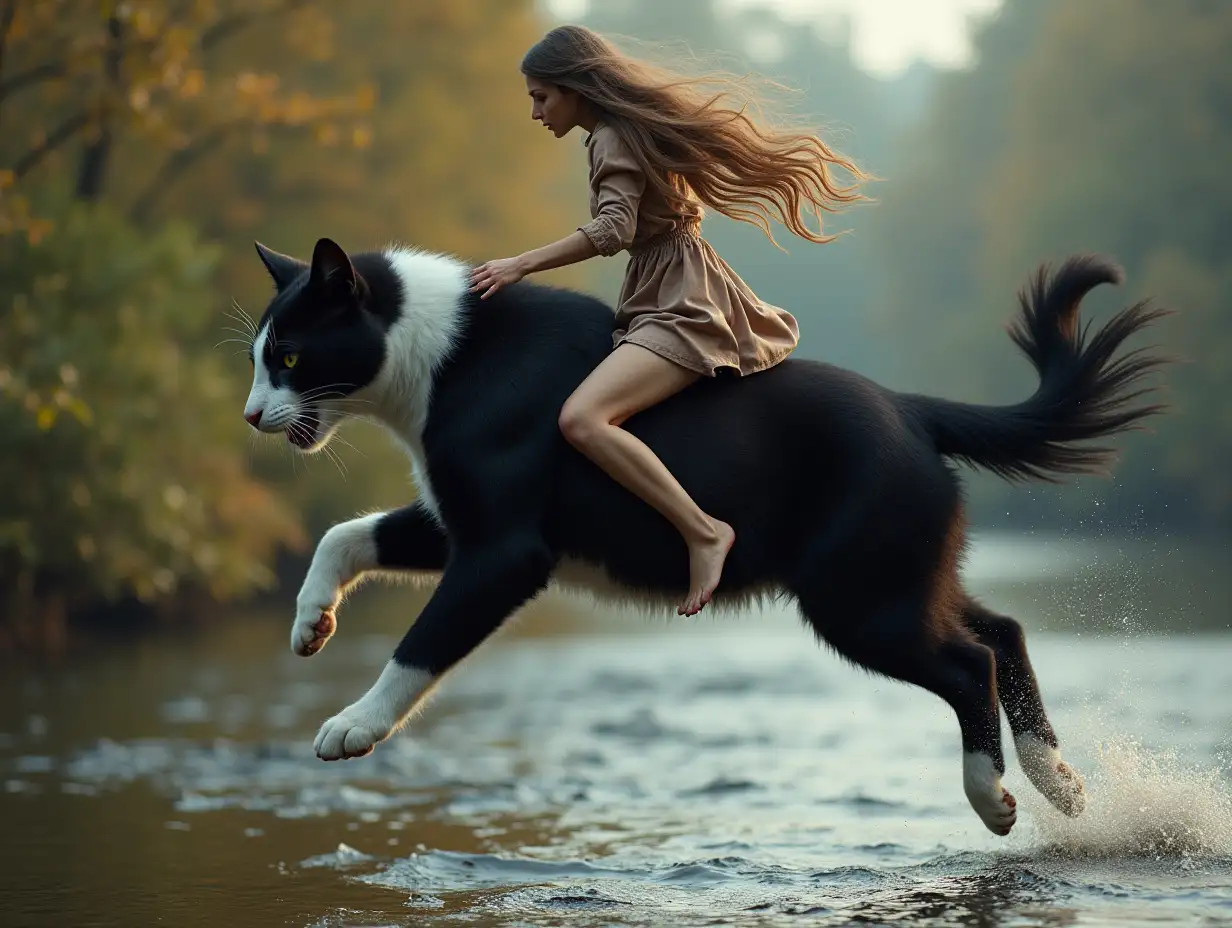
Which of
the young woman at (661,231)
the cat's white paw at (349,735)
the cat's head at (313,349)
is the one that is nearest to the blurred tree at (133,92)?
the cat's head at (313,349)

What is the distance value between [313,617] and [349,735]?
677 millimetres

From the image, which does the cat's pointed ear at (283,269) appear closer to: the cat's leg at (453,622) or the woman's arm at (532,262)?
the woman's arm at (532,262)

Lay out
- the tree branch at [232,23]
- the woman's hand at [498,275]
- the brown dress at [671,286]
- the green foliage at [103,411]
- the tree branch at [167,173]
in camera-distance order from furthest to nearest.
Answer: the tree branch at [167,173] < the tree branch at [232,23] < the green foliage at [103,411] < the woman's hand at [498,275] < the brown dress at [671,286]

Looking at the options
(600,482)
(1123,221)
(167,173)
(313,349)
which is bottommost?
(600,482)

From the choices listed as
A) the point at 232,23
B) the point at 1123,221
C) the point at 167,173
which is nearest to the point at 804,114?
the point at 232,23

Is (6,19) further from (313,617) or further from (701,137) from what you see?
(701,137)

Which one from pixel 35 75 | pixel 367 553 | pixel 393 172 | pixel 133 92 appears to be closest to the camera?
pixel 367 553

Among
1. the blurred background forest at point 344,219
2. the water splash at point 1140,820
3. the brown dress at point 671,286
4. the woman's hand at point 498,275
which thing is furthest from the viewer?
the blurred background forest at point 344,219

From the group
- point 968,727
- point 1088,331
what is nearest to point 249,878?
point 968,727

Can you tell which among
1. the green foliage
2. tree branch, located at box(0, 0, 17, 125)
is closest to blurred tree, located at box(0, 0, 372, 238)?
tree branch, located at box(0, 0, 17, 125)

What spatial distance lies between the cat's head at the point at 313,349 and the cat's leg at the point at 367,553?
0.50m

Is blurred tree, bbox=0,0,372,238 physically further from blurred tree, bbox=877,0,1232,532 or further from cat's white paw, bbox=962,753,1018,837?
blurred tree, bbox=877,0,1232,532

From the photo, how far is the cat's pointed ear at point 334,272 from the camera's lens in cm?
570

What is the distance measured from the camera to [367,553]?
616 centimetres
